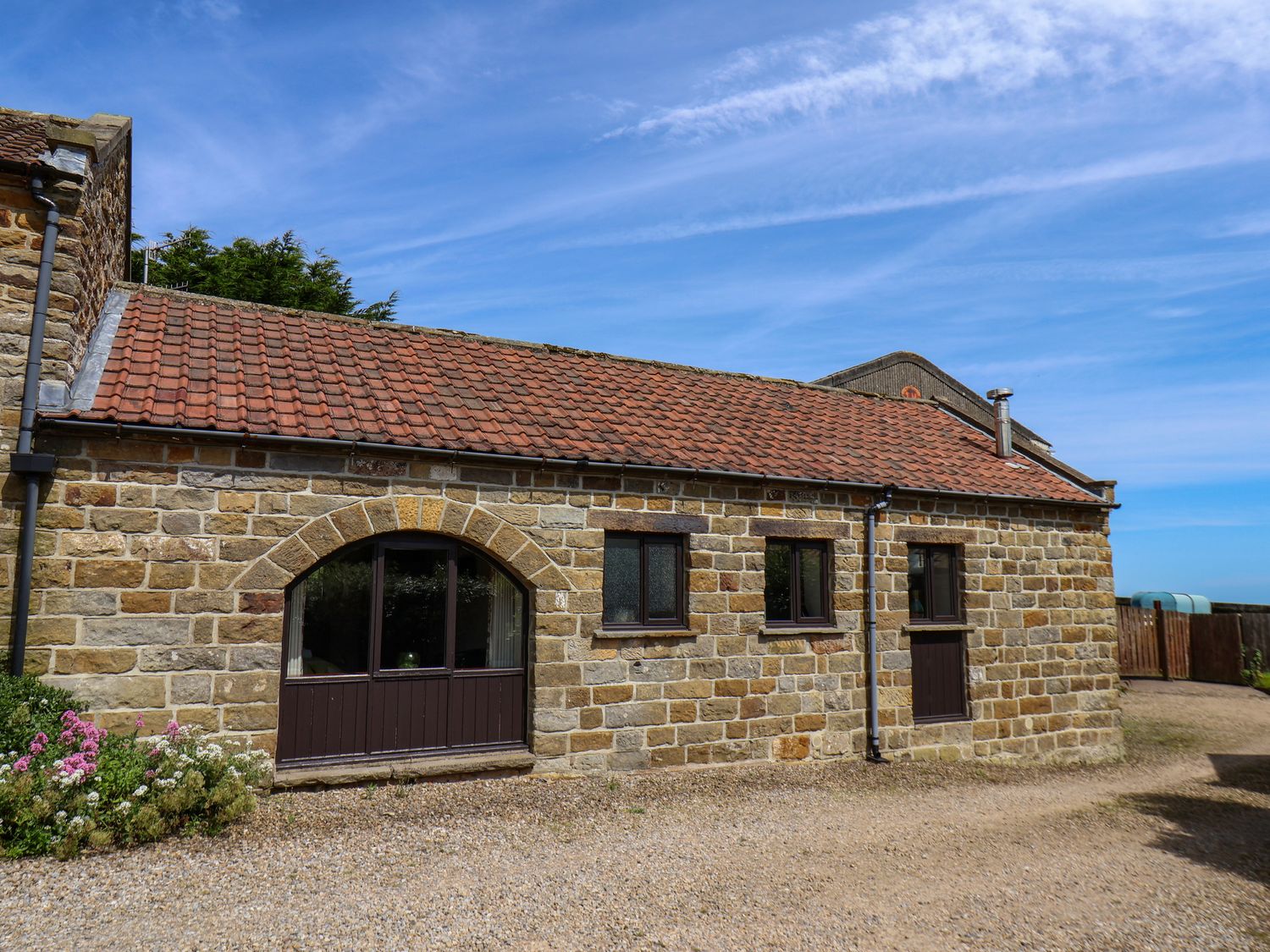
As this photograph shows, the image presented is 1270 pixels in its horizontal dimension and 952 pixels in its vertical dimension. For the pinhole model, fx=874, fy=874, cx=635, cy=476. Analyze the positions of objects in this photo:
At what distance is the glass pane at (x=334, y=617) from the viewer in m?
8.29

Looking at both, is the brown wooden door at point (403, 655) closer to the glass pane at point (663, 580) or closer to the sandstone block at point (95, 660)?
the sandstone block at point (95, 660)

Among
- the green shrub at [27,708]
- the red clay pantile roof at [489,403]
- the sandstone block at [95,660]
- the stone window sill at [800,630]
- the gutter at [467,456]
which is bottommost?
the green shrub at [27,708]

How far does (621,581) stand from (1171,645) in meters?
16.6

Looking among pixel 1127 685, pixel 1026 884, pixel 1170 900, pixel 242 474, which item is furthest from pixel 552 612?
pixel 1127 685

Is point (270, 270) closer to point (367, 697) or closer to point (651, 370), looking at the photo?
point (651, 370)

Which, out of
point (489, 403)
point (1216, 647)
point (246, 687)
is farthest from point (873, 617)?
point (1216, 647)

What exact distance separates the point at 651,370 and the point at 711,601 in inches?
182

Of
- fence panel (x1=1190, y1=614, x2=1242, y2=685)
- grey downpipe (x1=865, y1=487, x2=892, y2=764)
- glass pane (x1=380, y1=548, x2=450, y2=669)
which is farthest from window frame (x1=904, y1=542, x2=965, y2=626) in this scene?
fence panel (x1=1190, y1=614, x2=1242, y2=685)

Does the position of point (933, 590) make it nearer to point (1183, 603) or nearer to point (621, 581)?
point (621, 581)

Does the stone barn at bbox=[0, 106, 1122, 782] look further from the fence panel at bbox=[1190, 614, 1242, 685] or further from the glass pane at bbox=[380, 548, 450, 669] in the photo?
the fence panel at bbox=[1190, 614, 1242, 685]

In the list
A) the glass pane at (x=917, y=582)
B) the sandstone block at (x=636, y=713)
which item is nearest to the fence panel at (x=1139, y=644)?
the glass pane at (x=917, y=582)

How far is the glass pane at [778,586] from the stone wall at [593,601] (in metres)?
0.33

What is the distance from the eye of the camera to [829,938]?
5.36 m

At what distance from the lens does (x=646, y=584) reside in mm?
9734
